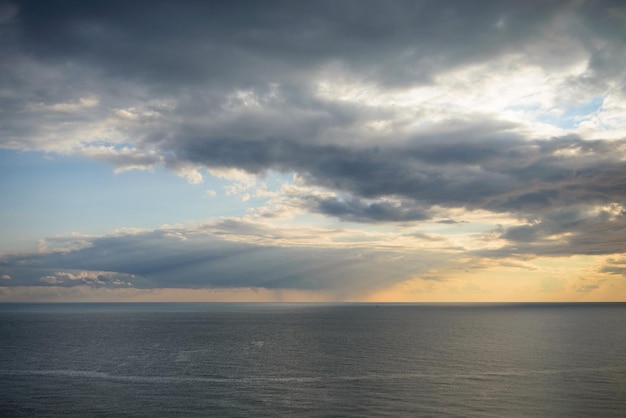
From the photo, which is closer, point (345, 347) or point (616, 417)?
point (616, 417)

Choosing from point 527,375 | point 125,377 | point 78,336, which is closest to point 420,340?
point 527,375

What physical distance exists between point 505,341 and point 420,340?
97.4 feet

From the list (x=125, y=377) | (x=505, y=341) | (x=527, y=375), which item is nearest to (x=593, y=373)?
(x=527, y=375)

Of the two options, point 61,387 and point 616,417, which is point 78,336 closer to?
point 61,387

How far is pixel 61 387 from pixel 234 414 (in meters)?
39.7

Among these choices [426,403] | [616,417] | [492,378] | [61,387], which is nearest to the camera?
[616,417]

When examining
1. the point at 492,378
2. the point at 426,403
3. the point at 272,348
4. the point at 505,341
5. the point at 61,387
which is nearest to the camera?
the point at 426,403

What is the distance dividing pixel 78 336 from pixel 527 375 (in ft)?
543

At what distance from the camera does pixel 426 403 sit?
7700cm

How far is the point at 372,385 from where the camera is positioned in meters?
89.9

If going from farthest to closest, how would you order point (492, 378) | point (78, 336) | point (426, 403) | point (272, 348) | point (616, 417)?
1. point (78, 336)
2. point (272, 348)
3. point (492, 378)
4. point (426, 403)
5. point (616, 417)

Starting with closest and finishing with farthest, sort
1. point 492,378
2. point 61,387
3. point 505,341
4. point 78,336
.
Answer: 1. point 61,387
2. point 492,378
3. point 505,341
4. point 78,336

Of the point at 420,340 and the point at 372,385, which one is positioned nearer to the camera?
the point at 372,385

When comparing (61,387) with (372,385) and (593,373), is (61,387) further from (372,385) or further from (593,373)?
(593,373)
